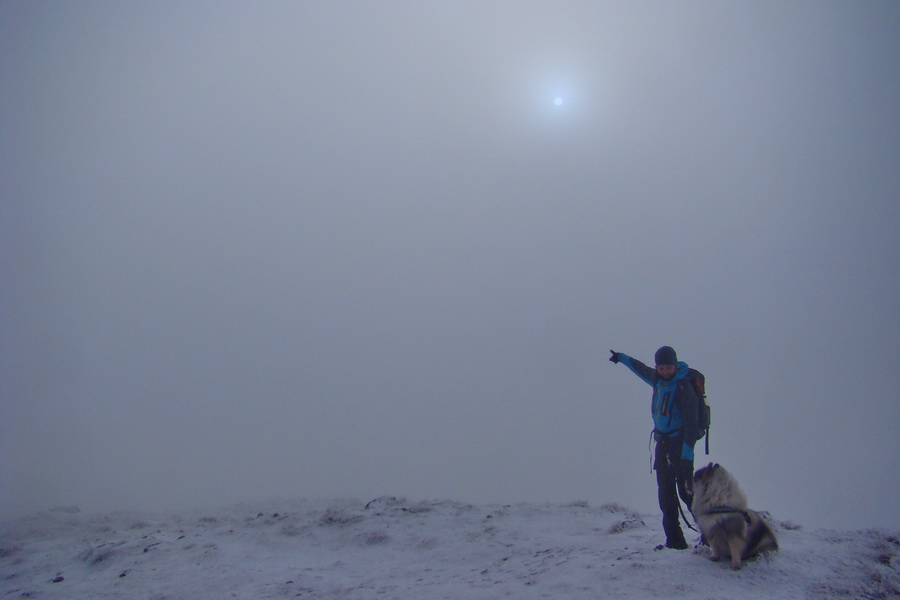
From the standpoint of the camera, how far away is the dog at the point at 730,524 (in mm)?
4129

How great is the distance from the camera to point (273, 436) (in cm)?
5138

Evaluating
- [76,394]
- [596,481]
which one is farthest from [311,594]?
[76,394]

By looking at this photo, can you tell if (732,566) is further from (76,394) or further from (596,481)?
→ (76,394)

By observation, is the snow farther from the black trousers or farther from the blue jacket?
the blue jacket

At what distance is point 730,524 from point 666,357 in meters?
1.73

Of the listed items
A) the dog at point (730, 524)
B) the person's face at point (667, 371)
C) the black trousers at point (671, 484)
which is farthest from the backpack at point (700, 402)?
the dog at point (730, 524)

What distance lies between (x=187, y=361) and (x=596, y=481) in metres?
66.0

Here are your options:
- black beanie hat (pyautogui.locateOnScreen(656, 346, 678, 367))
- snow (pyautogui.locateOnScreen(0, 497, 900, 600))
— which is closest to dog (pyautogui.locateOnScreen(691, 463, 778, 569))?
snow (pyautogui.locateOnScreen(0, 497, 900, 600))

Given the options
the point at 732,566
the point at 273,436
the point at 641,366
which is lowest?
the point at 273,436

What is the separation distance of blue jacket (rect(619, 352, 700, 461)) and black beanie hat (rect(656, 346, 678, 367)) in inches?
3.5

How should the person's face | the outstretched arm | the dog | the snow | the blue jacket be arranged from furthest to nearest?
the outstretched arm, the person's face, the blue jacket, the dog, the snow

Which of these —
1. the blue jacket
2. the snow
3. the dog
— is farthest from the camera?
the blue jacket

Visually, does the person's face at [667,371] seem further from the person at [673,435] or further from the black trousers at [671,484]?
the black trousers at [671,484]

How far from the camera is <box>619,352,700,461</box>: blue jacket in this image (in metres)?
5.23
